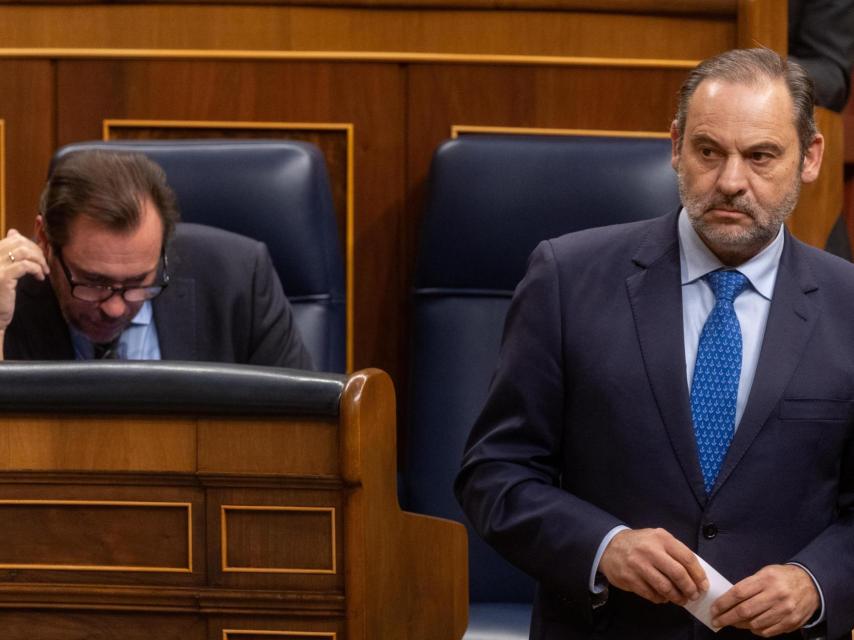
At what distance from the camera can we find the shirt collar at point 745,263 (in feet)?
2.73

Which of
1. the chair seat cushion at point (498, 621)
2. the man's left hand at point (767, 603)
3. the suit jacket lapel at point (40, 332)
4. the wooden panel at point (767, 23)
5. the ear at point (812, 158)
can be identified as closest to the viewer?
the man's left hand at point (767, 603)

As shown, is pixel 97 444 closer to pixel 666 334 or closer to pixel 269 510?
pixel 269 510

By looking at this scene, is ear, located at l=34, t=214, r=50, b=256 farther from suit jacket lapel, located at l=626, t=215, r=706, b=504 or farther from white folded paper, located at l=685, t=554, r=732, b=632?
white folded paper, located at l=685, t=554, r=732, b=632

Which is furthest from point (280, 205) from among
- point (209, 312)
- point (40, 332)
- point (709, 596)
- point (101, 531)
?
point (709, 596)

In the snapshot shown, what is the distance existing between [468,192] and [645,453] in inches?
18.9

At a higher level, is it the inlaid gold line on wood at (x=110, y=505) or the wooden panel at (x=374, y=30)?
the wooden panel at (x=374, y=30)

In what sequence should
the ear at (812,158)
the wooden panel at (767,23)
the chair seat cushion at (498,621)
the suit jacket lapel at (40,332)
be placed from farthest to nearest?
the wooden panel at (767,23), the suit jacket lapel at (40,332), the chair seat cushion at (498,621), the ear at (812,158)

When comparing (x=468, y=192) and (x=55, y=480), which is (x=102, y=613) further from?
(x=468, y=192)

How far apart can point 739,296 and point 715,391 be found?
0.06 m

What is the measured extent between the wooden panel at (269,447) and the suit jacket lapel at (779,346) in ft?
0.71

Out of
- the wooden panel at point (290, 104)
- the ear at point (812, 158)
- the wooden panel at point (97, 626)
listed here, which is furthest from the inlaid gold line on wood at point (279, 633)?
the wooden panel at point (290, 104)

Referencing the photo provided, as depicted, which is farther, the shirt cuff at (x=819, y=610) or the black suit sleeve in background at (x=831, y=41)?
the black suit sleeve in background at (x=831, y=41)

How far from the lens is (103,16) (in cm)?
134

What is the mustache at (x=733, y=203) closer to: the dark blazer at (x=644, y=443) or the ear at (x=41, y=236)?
the dark blazer at (x=644, y=443)
